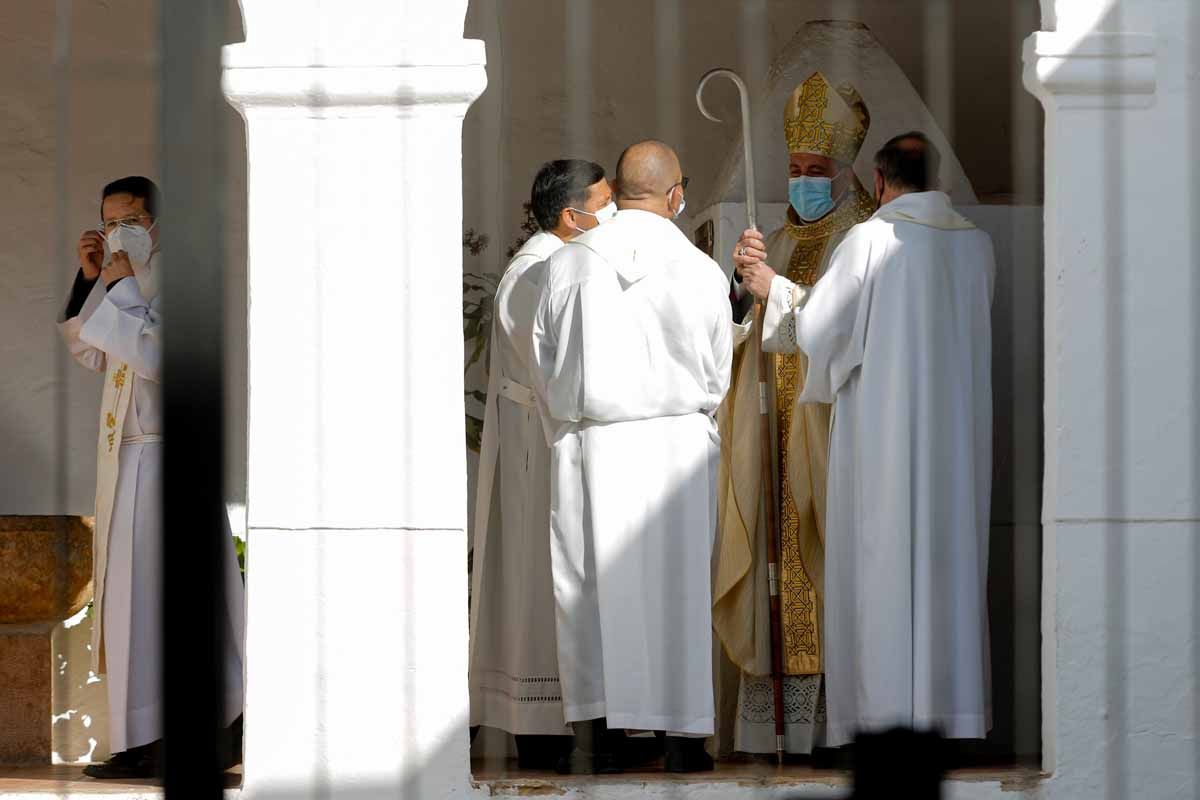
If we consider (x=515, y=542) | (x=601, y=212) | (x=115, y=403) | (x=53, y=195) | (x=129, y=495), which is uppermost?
(x=53, y=195)

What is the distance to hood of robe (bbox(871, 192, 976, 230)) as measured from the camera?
635 cm

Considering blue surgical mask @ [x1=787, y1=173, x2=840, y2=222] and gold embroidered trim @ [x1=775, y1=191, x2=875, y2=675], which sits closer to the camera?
gold embroidered trim @ [x1=775, y1=191, x2=875, y2=675]

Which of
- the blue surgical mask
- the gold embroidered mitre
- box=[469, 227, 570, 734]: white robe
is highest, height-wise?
the gold embroidered mitre

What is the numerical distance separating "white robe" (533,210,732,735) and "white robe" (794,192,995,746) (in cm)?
39

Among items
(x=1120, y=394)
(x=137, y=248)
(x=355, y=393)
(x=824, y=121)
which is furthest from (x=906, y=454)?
(x=137, y=248)

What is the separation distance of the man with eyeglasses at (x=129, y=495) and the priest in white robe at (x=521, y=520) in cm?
82

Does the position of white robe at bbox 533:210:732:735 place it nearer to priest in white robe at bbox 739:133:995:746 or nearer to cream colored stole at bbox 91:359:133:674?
priest in white robe at bbox 739:133:995:746

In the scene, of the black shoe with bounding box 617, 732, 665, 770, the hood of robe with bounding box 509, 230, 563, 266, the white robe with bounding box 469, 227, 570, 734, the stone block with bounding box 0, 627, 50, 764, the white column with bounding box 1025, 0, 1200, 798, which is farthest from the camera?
the stone block with bounding box 0, 627, 50, 764

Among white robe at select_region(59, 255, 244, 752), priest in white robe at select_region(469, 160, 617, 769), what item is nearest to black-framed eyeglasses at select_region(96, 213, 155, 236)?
white robe at select_region(59, 255, 244, 752)

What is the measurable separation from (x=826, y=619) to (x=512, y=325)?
1352 millimetres

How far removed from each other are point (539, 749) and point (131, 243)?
6.77 ft

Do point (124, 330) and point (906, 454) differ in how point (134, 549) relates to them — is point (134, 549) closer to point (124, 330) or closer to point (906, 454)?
point (124, 330)

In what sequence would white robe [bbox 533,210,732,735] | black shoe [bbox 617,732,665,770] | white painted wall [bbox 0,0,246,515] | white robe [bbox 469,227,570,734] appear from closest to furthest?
white robe [bbox 533,210,732,735], black shoe [bbox 617,732,665,770], white robe [bbox 469,227,570,734], white painted wall [bbox 0,0,246,515]

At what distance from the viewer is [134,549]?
6.44m
